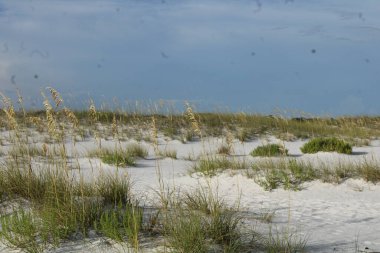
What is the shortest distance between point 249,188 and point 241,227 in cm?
383

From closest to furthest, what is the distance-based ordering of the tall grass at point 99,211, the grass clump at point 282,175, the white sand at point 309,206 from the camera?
1. the tall grass at point 99,211
2. the white sand at point 309,206
3. the grass clump at point 282,175

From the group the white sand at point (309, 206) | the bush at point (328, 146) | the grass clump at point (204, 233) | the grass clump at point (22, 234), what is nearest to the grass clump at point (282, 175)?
the white sand at point (309, 206)

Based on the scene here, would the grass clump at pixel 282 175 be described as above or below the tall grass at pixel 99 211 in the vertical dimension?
below

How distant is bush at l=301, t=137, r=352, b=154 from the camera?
40.9ft

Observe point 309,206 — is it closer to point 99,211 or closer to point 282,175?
point 282,175

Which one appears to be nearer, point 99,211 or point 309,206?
point 99,211

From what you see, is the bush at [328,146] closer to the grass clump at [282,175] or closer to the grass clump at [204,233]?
the grass clump at [282,175]

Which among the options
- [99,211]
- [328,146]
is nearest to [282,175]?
[328,146]

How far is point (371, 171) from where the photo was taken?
28.6ft

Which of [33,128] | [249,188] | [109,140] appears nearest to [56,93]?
[249,188]

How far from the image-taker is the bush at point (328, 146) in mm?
12469

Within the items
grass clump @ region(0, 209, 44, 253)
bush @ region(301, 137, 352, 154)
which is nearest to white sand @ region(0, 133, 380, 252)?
grass clump @ region(0, 209, 44, 253)

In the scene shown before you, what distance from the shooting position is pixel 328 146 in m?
12.5

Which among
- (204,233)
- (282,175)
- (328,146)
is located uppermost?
(204,233)
